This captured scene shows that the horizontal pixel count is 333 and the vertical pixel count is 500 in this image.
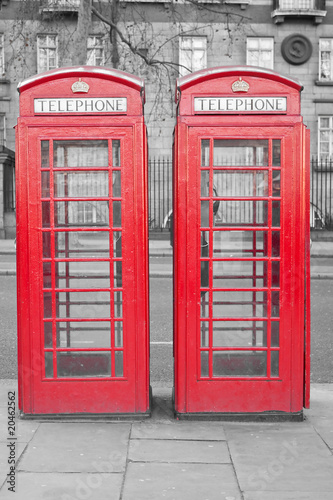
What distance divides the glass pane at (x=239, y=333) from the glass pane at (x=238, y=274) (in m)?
0.28

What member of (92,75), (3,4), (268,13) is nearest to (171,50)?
(268,13)

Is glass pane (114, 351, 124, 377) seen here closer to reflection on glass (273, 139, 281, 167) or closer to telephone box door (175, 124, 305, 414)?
telephone box door (175, 124, 305, 414)

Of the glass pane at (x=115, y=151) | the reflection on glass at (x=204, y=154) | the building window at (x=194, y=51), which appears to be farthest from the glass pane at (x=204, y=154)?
the building window at (x=194, y=51)

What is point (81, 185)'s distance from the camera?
4.40 meters

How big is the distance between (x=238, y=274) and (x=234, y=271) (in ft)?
0.29

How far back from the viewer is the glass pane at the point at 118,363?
14.4 feet

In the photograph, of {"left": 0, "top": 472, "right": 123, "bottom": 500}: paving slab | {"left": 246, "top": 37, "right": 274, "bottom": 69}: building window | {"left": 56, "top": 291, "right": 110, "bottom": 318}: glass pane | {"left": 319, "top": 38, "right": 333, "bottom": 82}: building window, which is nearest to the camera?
{"left": 0, "top": 472, "right": 123, "bottom": 500}: paving slab

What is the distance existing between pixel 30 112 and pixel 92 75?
488 mm

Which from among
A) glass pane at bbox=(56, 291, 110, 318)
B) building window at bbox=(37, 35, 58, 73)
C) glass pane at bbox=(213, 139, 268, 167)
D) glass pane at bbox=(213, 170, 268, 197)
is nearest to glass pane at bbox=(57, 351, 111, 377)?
glass pane at bbox=(56, 291, 110, 318)

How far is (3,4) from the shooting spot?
2391cm

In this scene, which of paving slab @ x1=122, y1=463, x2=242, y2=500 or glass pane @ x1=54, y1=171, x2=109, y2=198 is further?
glass pane @ x1=54, y1=171, x2=109, y2=198

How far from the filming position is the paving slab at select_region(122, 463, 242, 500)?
3244 millimetres

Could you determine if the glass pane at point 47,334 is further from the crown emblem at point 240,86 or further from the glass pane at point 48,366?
the crown emblem at point 240,86

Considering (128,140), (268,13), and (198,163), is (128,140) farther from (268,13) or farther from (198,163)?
(268,13)
